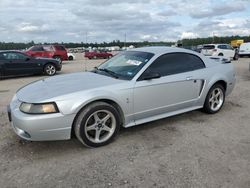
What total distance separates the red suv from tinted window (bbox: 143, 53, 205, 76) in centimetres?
1673

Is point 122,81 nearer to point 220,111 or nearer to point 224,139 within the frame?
point 224,139

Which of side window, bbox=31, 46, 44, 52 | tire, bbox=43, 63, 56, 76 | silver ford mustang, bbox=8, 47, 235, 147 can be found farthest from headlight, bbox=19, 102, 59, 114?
side window, bbox=31, 46, 44, 52

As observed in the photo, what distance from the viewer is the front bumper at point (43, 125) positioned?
3590 mm

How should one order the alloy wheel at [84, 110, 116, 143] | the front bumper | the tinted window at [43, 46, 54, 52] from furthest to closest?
the tinted window at [43, 46, 54, 52] → the alloy wheel at [84, 110, 116, 143] → the front bumper

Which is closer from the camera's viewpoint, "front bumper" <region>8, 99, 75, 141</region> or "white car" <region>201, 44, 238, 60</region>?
"front bumper" <region>8, 99, 75, 141</region>

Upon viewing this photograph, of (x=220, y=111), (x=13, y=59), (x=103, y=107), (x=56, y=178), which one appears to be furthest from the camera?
(x=13, y=59)

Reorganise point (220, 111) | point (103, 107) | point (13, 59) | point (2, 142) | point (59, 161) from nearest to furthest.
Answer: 1. point (59, 161)
2. point (103, 107)
3. point (2, 142)
4. point (220, 111)
5. point (13, 59)

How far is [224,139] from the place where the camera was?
14.2ft

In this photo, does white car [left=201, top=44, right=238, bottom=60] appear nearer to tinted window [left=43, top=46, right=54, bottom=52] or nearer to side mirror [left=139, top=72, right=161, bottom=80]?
tinted window [left=43, top=46, right=54, bottom=52]

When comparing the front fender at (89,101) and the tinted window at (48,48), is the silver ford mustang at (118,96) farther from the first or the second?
the tinted window at (48,48)

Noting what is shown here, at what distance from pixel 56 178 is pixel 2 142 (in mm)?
1567

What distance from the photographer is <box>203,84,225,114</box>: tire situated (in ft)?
18.1

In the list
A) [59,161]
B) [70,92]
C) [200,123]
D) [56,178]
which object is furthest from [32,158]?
[200,123]

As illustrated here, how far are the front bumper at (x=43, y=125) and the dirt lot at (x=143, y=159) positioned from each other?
0.31 metres
